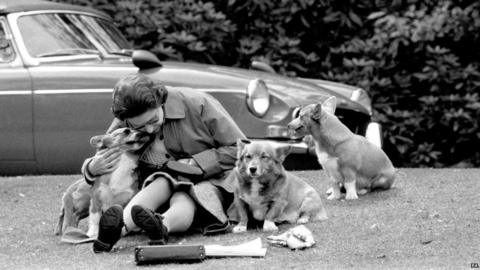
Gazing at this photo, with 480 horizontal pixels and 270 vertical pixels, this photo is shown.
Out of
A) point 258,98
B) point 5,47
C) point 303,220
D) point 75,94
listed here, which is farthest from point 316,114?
point 5,47

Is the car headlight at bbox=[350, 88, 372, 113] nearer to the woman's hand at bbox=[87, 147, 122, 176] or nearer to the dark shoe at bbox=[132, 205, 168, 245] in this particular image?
the woman's hand at bbox=[87, 147, 122, 176]

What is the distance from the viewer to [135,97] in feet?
19.9

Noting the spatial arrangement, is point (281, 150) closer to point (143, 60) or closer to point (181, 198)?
point (181, 198)

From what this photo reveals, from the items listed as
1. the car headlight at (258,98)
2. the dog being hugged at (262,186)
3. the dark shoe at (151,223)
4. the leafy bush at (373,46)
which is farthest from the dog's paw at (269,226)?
the leafy bush at (373,46)

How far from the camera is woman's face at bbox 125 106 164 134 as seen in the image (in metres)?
6.21

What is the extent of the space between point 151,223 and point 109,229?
0.24 metres

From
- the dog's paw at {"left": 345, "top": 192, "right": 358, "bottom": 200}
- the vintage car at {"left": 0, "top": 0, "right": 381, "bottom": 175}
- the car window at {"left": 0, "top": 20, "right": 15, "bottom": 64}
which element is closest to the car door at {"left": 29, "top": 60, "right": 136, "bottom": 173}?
the vintage car at {"left": 0, "top": 0, "right": 381, "bottom": 175}

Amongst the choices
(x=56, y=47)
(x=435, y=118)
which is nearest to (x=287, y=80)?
(x=56, y=47)

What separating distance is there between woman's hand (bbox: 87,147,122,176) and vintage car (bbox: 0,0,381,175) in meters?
2.43

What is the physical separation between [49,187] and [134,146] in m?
2.51

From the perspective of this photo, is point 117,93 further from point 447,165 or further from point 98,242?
point 447,165

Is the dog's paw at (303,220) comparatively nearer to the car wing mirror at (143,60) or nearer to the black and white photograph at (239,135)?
the black and white photograph at (239,135)

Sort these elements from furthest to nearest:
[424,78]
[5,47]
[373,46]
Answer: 1. [373,46]
2. [424,78]
3. [5,47]

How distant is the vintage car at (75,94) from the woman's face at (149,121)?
2.36 m
